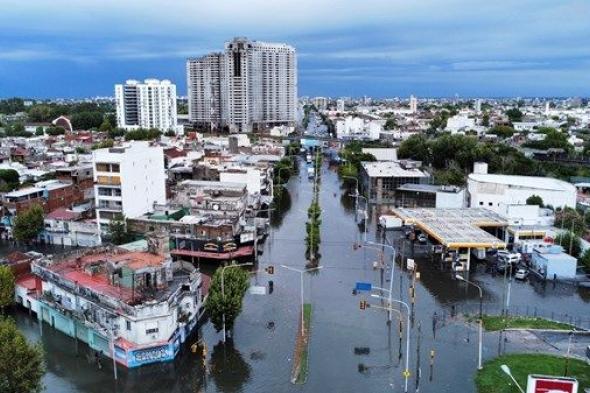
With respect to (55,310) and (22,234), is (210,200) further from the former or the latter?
(55,310)

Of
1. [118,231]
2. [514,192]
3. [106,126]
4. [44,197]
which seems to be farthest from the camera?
[106,126]

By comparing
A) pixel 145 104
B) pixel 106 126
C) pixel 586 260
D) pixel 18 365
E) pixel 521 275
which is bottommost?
pixel 521 275

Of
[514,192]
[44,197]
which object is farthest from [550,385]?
[44,197]

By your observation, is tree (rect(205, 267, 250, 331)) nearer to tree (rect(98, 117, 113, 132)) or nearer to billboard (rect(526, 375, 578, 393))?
billboard (rect(526, 375, 578, 393))

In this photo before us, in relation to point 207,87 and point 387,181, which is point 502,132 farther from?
point 207,87

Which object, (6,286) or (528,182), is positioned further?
(528,182)

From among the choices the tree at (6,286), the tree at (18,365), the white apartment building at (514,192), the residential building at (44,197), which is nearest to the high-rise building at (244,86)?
the residential building at (44,197)
